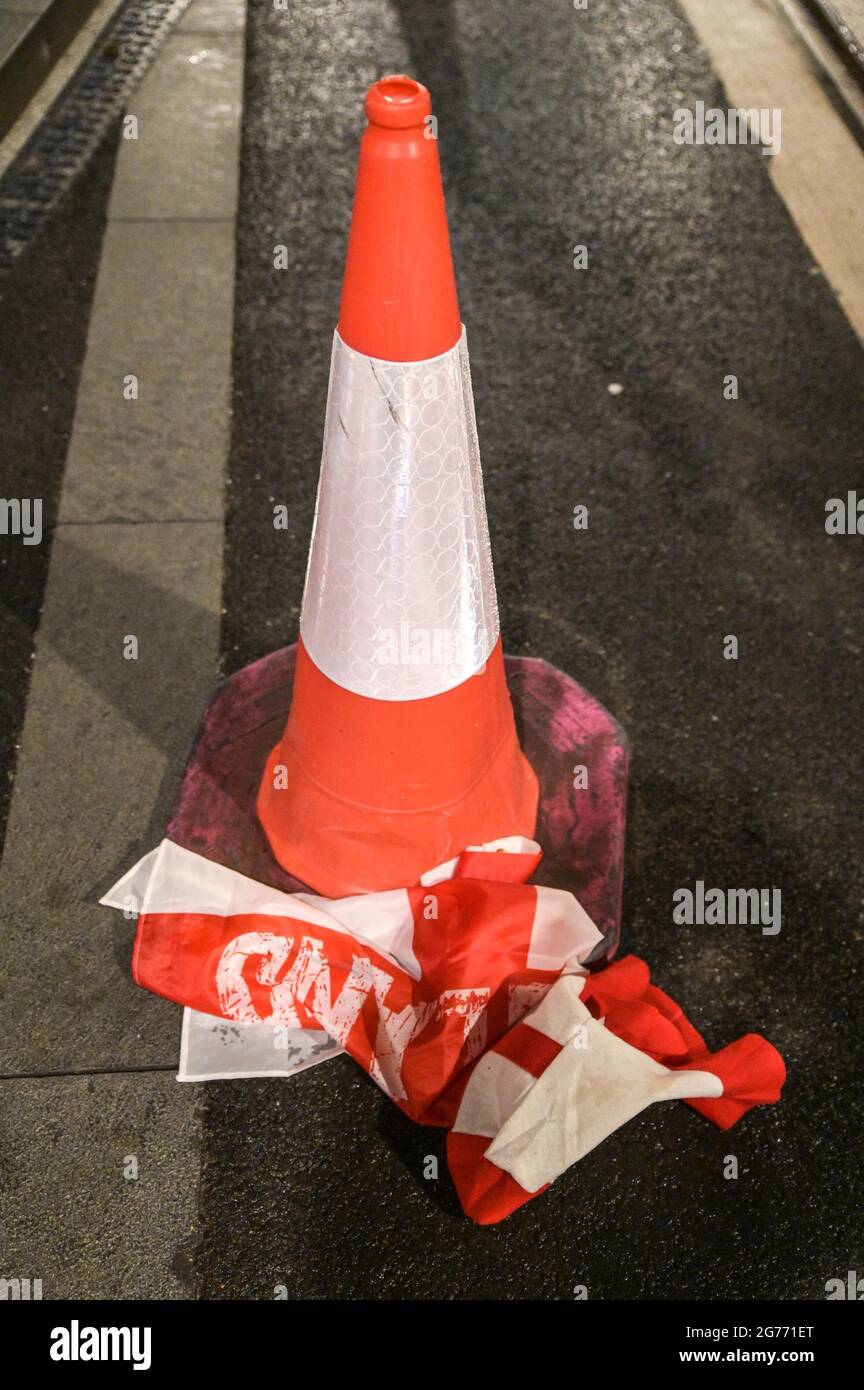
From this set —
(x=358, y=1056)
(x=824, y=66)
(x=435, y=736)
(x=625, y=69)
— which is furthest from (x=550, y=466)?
(x=824, y=66)

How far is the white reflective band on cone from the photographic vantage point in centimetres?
250

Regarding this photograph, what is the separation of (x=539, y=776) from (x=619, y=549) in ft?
3.33

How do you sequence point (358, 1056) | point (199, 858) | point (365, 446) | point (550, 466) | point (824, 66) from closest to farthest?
point (365, 446), point (358, 1056), point (199, 858), point (550, 466), point (824, 66)

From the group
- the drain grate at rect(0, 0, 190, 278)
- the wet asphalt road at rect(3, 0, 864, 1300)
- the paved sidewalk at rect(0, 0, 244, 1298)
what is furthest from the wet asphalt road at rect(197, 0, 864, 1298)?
the drain grate at rect(0, 0, 190, 278)

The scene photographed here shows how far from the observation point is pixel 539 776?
3326mm

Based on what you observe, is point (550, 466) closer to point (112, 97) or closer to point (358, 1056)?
point (358, 1056)

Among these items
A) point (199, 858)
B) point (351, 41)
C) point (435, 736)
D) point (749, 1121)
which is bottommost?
point (749, 1121)

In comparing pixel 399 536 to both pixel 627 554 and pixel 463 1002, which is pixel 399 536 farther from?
pixel 627 554

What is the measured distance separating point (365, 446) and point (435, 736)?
2.21ft

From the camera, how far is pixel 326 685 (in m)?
2.87

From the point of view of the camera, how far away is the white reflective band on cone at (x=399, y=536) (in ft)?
8.21

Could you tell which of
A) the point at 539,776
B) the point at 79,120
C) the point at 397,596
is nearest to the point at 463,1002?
the point at 539,776

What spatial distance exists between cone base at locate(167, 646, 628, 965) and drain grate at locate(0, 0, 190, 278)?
247cm

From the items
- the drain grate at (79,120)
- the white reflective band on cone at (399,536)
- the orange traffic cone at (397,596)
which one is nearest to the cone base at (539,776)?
the orange traffic cone at (397,596)
